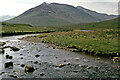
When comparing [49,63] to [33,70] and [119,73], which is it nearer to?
[33,70]

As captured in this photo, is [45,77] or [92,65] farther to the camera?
[92,65]

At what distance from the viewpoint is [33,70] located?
22172 millimetres

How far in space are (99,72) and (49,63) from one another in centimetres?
943

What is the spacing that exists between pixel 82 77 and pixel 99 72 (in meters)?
3.68

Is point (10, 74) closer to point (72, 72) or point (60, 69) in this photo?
point (60, 69)

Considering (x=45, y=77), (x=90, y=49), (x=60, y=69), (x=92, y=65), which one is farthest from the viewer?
(x=90, y=49)

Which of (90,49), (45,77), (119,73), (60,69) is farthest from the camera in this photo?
(90,49)

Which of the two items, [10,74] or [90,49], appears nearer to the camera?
[10,74]

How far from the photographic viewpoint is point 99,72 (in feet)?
71.9

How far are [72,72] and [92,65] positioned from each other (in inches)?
212

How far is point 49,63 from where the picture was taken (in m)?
26.3

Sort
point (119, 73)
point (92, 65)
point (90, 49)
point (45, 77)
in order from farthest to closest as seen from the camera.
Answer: point (90, 49)
point (92, 65)
point (119, 73)
point (45, 77)

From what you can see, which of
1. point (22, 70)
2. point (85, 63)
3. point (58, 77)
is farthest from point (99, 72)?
point (22, 70)

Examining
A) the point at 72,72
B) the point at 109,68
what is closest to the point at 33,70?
the point at 72,72
